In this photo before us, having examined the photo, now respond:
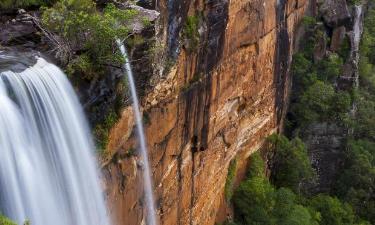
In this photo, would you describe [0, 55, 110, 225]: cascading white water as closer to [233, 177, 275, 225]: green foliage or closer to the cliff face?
the cliff face

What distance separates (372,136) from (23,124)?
1886 cm

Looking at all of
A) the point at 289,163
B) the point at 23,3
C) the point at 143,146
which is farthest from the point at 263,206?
the point at 23,3

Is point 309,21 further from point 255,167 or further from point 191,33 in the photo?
point 191,33

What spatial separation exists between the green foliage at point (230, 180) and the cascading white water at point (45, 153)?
841cm

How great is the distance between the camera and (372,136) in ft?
79.5

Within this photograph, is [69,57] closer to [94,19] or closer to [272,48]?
[94,19]

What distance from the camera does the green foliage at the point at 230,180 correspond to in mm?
18438

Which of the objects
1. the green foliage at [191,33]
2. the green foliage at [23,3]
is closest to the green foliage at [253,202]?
the green foliage at [191,33]

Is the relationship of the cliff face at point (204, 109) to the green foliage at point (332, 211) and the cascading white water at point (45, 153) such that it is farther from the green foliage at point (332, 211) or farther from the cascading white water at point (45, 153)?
the green foliage at point (332, 211)

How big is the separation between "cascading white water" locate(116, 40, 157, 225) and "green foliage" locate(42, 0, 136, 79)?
305mm

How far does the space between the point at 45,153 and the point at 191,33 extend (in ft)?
19.3

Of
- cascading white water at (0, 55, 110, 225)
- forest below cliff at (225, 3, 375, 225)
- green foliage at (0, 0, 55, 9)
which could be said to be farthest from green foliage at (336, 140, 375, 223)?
green foliage at (0, 0, 55, 9)

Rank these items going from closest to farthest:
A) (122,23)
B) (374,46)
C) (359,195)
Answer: (122,23)
(359,195)
(374,46)

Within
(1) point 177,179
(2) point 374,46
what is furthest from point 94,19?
(2) point 374,46
